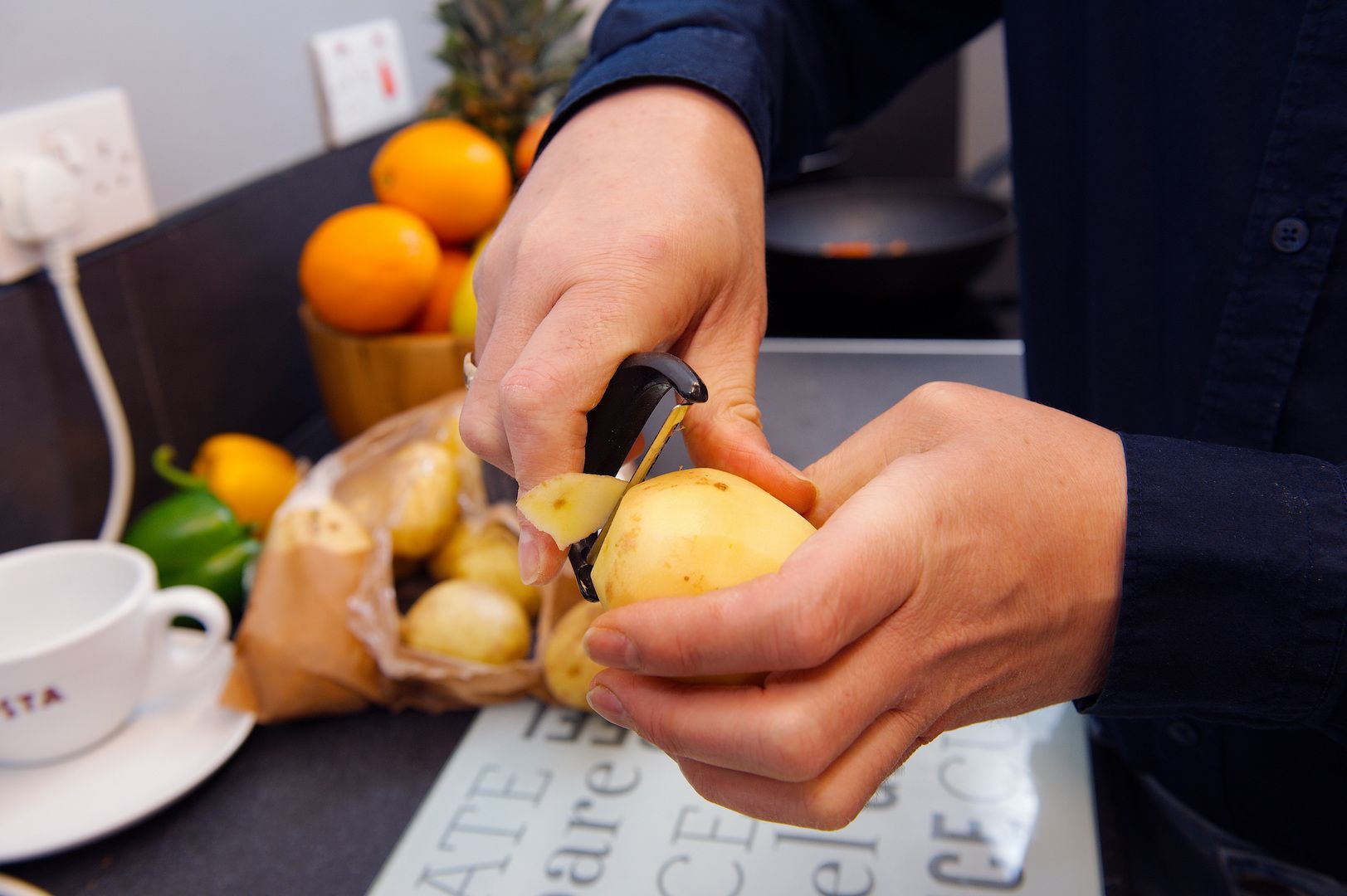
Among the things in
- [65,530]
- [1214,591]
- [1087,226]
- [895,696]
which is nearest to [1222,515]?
[1214,591]

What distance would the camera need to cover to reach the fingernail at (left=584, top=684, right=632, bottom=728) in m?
0.45

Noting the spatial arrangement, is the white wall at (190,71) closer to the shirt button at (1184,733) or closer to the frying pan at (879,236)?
the frying pan at (879,236)

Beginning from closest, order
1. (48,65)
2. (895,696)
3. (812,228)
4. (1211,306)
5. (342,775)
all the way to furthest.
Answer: (895,696) → (1211,306) → (342,775) → (48,65) → (812,228)

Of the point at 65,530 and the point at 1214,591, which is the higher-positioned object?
A: the point at 1214,591

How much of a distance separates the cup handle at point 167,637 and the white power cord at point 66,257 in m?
0.21

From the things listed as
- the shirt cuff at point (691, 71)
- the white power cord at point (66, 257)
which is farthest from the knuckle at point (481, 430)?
the white power cord at point (66, 257)

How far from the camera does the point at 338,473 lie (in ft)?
3.13

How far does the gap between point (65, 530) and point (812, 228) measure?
A: 1.10 metres

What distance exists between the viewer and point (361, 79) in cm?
137

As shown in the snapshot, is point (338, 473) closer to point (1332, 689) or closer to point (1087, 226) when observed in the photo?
point (1087, 226)

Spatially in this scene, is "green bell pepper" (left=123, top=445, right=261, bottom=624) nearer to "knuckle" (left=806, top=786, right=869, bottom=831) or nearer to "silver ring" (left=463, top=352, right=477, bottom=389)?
"silver ring" (left=463, top=352, right=477, bottom=389)

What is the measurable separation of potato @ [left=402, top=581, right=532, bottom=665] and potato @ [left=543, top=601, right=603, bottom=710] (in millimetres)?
36

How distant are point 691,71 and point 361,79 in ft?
2.98

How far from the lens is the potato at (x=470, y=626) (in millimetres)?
801
